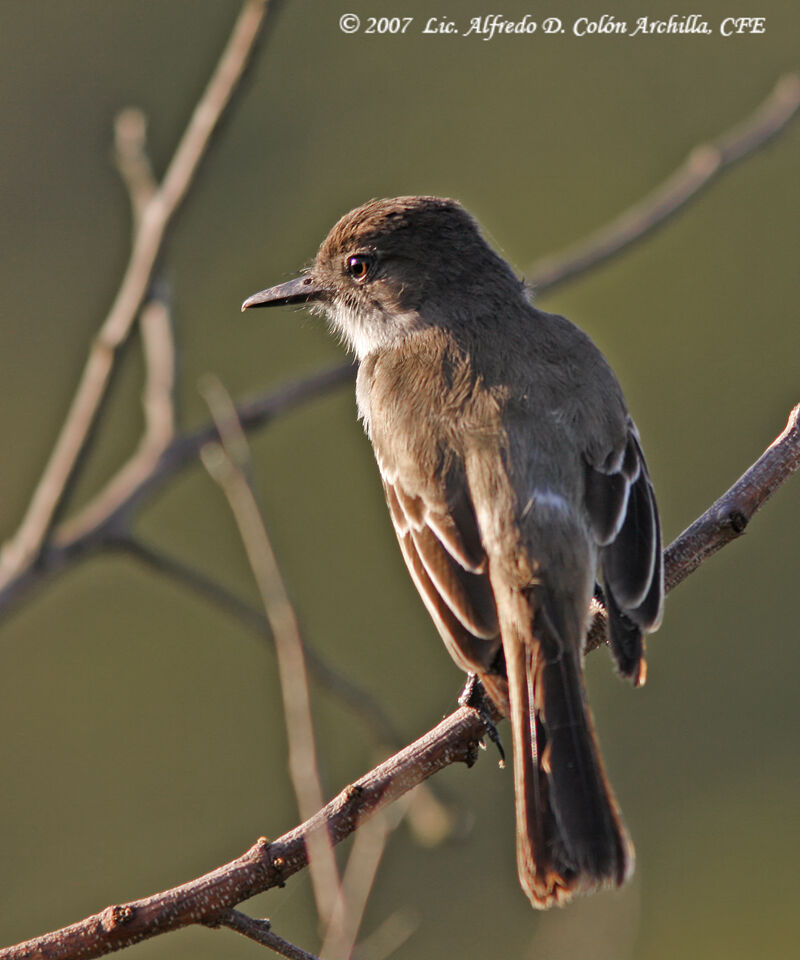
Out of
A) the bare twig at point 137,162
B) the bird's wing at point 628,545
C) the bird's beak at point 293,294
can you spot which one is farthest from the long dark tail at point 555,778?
the bare twig at point 137,162

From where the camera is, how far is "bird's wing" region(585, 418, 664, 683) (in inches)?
147

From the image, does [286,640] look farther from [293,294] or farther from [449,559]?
[293,294]

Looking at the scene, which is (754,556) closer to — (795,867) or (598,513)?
(795,867)

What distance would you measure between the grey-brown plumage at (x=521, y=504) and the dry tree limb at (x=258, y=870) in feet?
0.78

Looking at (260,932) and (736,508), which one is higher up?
(736,508)

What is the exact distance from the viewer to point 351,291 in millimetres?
5004

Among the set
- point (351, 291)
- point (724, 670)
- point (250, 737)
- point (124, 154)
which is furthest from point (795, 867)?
point (124, 154)

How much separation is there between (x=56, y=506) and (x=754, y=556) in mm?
7455

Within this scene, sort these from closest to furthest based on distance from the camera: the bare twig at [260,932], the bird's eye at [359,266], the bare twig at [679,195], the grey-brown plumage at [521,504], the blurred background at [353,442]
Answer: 1. the bare twig at [260,932]
2. the grey-brown plumage at [521,504]
3. the bare twig at [679,195]
4. the bird's eye at [359,266]
5. the blurred background at [353,442]

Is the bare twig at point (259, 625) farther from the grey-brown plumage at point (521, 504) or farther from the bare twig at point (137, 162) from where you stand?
the bare twig at point (137, 162)

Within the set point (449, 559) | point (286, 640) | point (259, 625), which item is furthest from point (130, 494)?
point (449, 559)

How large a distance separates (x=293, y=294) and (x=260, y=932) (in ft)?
8.88

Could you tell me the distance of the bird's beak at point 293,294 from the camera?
5.07 metres

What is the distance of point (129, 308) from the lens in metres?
4.24
